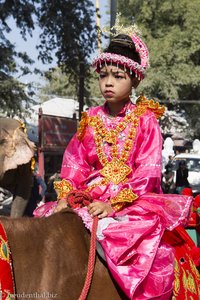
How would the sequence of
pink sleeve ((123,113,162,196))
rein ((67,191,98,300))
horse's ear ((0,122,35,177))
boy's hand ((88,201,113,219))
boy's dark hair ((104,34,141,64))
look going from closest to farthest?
1. horse's ear ((0,122,35,177))
2. rein ((67,191,98,300))
3. boy's hand ((88,201,113,219))
4. pink sleeve ((123,113,162,196))
5. boy's dark hair ((104,34,141,64))

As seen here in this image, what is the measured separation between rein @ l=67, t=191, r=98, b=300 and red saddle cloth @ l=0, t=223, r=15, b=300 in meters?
0.44

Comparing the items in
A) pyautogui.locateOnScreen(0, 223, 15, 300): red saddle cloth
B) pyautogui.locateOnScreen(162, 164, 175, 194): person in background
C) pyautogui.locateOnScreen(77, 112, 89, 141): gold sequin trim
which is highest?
pyautogui.locateOnScreen(77, 112, 89, 141): gold sequin trim

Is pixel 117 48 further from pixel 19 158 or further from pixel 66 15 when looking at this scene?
pixel 66 15

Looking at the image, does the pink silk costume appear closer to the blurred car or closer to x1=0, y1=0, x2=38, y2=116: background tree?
x1=0, y1=0, x2=38, y2=116: background tree

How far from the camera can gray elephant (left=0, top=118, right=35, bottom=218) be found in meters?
2.93

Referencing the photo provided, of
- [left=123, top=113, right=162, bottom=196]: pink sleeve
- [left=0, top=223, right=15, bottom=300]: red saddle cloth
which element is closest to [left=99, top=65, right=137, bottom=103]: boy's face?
[left=123, top=113, right=162, bottom=196]: pink sleeve

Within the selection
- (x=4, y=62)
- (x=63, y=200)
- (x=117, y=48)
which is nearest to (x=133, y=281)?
(x=63, y=200)

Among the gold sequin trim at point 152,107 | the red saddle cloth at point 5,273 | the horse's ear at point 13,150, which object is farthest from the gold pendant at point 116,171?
the red saddle cloth at point 5,273

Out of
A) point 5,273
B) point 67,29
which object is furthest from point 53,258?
point 67,29

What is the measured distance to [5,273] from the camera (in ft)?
9.02

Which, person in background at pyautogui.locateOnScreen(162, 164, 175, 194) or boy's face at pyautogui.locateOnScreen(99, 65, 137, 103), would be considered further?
person in background at pyautogui.locateOnScreen(162, 164, 175, 194)

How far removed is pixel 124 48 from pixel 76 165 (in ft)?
2.55

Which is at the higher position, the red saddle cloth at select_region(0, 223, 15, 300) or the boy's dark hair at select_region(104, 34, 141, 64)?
the boy's dark hair at select_region(104, 34, 141, 64)

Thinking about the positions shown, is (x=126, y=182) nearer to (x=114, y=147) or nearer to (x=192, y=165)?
(x=114, y=147)
